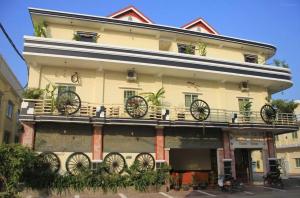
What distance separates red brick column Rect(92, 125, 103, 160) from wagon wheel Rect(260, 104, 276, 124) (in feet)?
38.0

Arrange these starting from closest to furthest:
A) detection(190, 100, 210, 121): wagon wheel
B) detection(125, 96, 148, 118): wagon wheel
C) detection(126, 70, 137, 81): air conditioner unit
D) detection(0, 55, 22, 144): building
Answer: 1. detection(125, 96, 148, 118): wagon wheel
2. detection(190, 100, 210, 121): wagon wheel
3. detection(126, 70, 137, 81): air conditioner unit
4. detection(0, 55, 22, 144): building

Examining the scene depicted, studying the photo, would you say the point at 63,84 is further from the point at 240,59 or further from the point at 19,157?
the point at 240,59

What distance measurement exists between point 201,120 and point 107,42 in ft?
27.8

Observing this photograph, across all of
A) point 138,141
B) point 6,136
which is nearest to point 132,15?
point 138,141

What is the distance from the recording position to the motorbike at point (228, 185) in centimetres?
1767

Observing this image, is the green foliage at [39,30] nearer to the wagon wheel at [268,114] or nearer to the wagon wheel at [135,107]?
the wagon wheel at [135,107]

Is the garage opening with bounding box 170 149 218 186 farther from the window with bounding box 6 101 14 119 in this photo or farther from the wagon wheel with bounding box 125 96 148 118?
the window with bounding box 6 101 14 119

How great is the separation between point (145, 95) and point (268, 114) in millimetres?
9034

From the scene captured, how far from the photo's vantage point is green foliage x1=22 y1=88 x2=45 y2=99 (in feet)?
56.7

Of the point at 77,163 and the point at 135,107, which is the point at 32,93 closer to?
the point at 77,163

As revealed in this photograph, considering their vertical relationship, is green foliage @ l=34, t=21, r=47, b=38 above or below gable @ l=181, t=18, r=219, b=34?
below

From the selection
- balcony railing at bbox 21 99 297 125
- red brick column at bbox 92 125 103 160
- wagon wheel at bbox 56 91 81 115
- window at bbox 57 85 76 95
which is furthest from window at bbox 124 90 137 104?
wagon wheel at bbox 56 91 81 115

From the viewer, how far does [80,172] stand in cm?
1680

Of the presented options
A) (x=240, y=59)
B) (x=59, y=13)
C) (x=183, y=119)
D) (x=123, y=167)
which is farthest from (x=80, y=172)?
(x=240, y=59)
